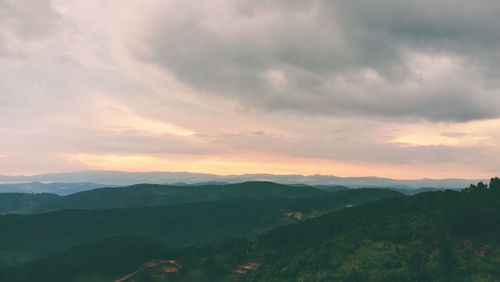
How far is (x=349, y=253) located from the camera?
107 metres

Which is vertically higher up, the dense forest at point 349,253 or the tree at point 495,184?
the tree at point 495,184

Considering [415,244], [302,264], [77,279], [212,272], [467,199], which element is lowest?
[77,279]

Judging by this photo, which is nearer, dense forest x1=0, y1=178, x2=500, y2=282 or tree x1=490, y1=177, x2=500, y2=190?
dense forest x1=0, y1=178, x2=500, y2=282

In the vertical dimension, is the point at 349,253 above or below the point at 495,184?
below

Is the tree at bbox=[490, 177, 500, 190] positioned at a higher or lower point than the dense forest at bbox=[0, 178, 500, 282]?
higher

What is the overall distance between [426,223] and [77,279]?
5772 inches

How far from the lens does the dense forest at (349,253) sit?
9044 centimetres

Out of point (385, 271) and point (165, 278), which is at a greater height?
point (385, 271)

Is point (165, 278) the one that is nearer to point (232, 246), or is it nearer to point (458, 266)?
point (232, 246)

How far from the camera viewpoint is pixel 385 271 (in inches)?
3521

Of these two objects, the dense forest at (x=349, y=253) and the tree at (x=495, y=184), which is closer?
the dense forest at (x=349, y=253)

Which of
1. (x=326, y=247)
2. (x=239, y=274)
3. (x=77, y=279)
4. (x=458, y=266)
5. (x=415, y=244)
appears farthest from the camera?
(x=77, y=279)

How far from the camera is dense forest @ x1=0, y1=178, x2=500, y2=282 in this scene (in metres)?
90.4

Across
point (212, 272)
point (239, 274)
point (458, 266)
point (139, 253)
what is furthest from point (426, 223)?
point (139, 253)
